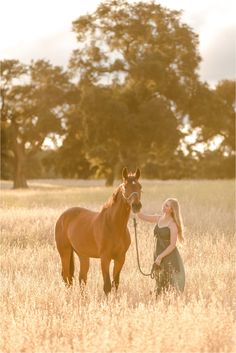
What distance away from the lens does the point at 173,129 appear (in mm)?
39000

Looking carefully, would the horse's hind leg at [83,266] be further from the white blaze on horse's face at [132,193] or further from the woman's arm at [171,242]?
the white blaze on horse's face at [132,193]

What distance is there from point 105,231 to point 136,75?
1258 inches

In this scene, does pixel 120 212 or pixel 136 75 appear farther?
pixel 136 75

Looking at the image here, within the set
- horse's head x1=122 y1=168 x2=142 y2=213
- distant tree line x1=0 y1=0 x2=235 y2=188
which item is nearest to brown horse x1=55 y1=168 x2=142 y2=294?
horse's head x1=122 y1=168 x2=142 y2=213

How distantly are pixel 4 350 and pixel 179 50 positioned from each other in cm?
3652

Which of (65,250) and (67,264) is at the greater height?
(65,250)

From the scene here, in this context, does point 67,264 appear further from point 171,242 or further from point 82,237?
point 171,242

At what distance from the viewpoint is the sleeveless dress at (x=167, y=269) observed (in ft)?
27.9

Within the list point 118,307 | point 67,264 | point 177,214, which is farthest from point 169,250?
point 67,264

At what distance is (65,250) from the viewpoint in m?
9.30

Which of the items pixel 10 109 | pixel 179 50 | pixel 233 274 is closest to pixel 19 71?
pixel 10 109

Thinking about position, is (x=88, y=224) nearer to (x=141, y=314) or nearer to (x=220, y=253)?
(x=141, y=314)

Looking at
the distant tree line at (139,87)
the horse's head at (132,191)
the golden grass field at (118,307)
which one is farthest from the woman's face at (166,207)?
the distant tree line at (139,87)

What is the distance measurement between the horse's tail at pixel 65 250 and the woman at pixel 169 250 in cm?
144
